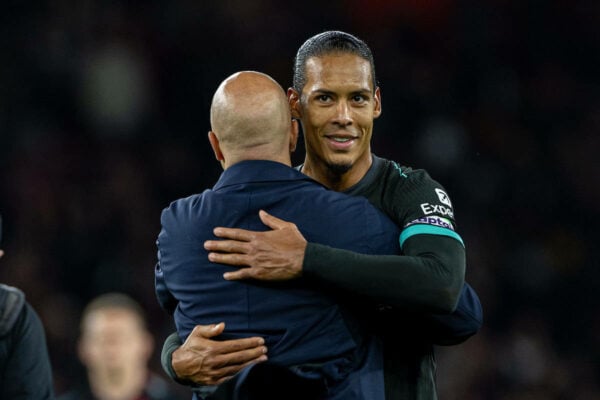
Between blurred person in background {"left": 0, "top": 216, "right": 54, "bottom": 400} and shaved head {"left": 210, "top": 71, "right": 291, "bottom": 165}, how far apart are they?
1.16m

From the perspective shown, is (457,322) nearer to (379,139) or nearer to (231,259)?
(231,259)

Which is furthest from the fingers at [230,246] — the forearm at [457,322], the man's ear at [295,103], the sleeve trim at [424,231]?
the man's ear at [295,103]

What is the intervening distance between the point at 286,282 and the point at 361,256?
0.21 meters

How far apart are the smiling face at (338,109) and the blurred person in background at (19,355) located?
3.97ft

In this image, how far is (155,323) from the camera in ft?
24.7

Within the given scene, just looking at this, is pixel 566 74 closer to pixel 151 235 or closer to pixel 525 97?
pixel 525 97

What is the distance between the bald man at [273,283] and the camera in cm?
273

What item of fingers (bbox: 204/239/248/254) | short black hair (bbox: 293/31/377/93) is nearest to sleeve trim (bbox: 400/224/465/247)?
fingers (bbox: 204/239/248/254)

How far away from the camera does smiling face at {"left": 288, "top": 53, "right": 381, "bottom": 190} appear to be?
3.17m

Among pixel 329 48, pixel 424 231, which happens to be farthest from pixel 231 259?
pixel 329 48

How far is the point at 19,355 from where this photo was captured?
3.59 m

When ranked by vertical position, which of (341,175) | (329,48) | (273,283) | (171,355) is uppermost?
(329,48)

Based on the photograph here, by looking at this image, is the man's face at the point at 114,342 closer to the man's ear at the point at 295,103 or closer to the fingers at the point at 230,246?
the man's ear at the point at 295,103

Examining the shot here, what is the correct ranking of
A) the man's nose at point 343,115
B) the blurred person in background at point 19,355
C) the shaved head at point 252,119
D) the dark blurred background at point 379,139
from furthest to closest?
the dark blurred background at point 379,139 < the blurred person in background at point 19,355 < the man's nose at point 343,115 < the shaved head at point 252,119
